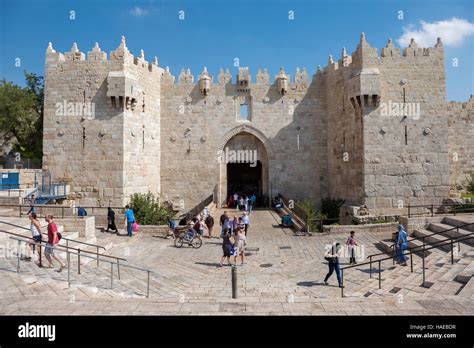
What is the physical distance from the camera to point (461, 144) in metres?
20.7

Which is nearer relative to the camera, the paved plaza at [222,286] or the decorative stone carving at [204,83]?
the paved plaza at [222,286]

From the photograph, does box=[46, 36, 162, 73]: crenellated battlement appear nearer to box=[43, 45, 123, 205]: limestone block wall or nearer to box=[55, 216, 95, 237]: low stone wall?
box=[43, 45, 123, 205]: limestone block wall

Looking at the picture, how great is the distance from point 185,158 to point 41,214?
1063 cm

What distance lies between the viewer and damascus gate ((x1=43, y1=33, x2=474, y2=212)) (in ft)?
60.7

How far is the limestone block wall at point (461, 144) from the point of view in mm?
20625

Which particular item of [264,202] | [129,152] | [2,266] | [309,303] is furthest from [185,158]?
[309,303]

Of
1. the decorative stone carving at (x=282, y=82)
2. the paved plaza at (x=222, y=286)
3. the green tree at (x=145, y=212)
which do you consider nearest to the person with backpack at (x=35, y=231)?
the paved plaza at (x=222, y=286)

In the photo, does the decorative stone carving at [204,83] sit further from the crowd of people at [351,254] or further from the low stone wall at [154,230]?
the crowd of people at [351,254]

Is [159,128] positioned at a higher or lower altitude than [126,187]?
higher

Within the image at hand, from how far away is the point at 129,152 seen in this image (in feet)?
64.8

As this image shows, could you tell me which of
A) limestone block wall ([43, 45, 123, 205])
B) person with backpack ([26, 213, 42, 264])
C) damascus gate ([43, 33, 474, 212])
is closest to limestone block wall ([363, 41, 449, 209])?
damascus gate ([43, 33, 474, 212])

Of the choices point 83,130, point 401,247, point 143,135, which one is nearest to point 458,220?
point 401,247

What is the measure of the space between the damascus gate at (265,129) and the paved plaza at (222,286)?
220 inches

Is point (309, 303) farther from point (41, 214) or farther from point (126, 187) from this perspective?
point (126, 187)
